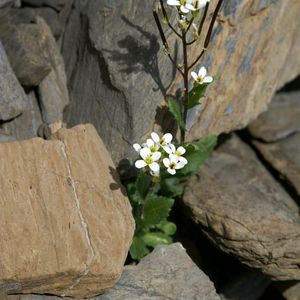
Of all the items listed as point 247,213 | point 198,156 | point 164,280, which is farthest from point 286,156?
point 164,280

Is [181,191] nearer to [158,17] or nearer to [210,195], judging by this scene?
[210,195]

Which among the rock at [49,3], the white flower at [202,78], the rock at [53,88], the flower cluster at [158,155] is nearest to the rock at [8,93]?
the rock at [53,88]

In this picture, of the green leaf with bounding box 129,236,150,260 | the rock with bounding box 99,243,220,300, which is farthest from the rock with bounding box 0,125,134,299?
the green leaf with bounding box 129,236,150,260

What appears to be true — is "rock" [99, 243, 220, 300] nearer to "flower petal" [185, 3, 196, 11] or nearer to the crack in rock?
the crack in rock

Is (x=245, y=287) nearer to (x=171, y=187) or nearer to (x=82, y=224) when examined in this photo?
(x=171, y=187)

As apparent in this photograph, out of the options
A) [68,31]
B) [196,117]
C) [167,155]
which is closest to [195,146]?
[167,155]

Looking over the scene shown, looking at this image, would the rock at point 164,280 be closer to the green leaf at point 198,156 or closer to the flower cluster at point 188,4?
the green leaf at point 198,156
